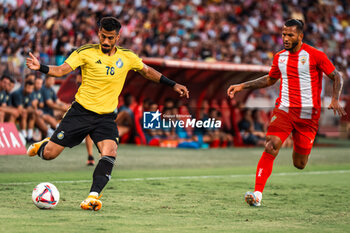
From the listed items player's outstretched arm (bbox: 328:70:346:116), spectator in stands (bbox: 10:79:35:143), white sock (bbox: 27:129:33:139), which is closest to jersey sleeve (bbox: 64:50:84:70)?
player's outstretched arm (bbox: 328:70:346:116)

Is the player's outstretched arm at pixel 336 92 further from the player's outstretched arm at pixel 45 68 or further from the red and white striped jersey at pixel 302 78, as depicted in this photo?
the player's outstretched arm at pixel 45 68

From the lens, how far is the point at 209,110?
14.2 meters

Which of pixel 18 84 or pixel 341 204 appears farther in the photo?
pixel 18 84

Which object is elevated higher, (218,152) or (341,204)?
(341,204)

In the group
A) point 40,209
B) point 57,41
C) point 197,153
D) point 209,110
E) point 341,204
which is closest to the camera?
point 40,209

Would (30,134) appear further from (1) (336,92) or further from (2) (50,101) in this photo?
(1) (336,92)

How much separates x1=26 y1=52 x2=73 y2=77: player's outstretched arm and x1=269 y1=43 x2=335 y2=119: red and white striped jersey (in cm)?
263

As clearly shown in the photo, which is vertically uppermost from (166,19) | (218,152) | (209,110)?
(166,19)

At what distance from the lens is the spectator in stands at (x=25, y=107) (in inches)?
598

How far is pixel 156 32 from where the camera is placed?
72.9 feet

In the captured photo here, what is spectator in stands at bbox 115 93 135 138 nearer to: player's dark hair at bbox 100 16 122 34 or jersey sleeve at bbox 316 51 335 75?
jersey sleeve at bbox 316 51 335 75

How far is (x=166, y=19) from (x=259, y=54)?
4207mm

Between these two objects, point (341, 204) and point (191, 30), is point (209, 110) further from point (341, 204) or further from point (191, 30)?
point (191, 30)

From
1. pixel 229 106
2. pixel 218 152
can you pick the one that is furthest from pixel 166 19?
pixel 218 152
